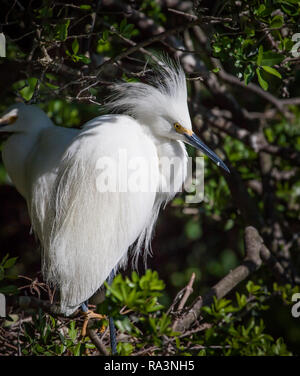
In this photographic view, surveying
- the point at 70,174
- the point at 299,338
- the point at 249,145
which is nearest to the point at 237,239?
the point at 299,338

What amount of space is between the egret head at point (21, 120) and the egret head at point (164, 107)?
31 centimetres

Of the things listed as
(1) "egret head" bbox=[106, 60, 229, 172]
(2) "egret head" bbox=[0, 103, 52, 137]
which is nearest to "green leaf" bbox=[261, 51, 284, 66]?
(1) "egret head" bbox=[106, 60, 229, 172]

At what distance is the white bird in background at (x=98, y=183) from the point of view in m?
1.62

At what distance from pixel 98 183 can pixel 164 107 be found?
354mm

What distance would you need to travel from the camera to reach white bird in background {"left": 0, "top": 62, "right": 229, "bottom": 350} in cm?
162

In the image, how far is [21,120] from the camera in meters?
1.89

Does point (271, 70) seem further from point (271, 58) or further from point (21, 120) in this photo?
point (21, 120)

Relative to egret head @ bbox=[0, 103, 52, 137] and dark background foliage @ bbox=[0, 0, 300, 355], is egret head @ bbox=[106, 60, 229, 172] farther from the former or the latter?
egret head @ bbox=[0, 103, 52, 137]

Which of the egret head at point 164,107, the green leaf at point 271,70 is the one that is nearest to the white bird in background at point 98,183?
the egret head at point 164,107

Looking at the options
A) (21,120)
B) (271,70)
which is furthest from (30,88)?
(271,70)

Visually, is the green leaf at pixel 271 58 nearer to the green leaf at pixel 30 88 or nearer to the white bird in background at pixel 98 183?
the white bird in background at pixel 98 183

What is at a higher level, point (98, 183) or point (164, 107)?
point (164, 107)
